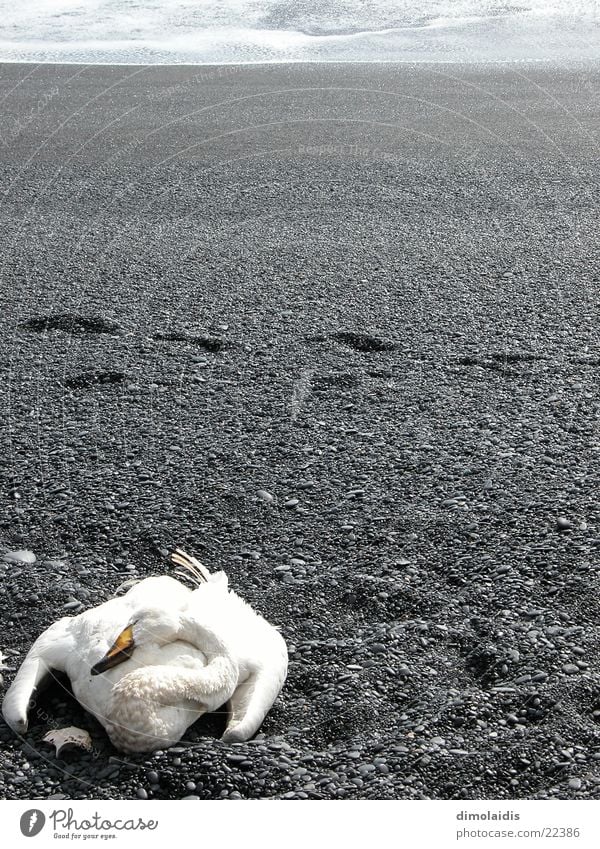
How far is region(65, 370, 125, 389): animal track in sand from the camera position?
4176 millimetres

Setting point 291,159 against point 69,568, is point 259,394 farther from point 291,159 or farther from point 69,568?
point 291,159

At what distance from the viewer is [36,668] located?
8.46 ft

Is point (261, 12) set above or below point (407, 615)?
above

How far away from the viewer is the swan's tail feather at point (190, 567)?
3010mm

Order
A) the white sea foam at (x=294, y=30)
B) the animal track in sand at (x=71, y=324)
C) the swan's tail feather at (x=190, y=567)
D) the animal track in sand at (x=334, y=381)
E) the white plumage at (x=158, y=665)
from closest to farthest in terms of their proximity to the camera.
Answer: the white plumage at (x=158, y=665) → the swan's tail feather at (x=190, y=567) → the animal track in sand at (x=334, y=381) → the animal track in sand at (x=71, y=324) → the white sea foam at (x=294, y=30)

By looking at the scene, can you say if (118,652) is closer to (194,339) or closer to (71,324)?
(194,339)

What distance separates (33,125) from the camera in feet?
26.0

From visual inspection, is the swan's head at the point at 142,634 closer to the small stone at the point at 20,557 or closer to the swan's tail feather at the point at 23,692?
the swan's tail feather at the point at 23,692

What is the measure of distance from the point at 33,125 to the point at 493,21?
254 inches

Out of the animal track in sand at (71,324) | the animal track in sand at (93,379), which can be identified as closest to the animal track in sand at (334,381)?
the animal track in sand at (93,379)

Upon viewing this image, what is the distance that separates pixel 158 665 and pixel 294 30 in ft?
33.4

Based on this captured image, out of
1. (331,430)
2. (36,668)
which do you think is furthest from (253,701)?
(331,430)

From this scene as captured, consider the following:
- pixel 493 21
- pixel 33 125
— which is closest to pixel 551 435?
pixel 33 125

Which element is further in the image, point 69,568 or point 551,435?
point 551,435
